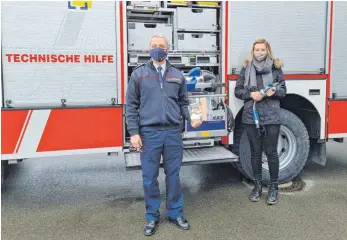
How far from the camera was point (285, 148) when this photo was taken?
16.9 ft

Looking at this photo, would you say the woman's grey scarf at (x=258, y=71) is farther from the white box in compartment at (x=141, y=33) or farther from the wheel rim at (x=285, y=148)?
the white box in compartment at (x=141, y=33)

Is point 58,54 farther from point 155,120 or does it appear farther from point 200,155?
point 200,155

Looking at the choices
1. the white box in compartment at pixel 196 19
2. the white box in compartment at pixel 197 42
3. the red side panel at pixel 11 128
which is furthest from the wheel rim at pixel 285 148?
the red side panel at pixel 11 128

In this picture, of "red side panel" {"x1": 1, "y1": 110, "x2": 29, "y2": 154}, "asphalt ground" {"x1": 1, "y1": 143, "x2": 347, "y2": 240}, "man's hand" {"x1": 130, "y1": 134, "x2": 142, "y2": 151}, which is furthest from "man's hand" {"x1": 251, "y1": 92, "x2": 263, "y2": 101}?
"red side panel" {"x1": 1, "y1": 110, "x2": 29, "y2": 154}

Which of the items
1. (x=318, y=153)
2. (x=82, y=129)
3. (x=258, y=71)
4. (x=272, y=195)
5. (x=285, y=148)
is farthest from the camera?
(x=318, y=153)

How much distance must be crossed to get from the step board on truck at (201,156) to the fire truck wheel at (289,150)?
0.32m

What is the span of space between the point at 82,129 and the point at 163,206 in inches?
49.3

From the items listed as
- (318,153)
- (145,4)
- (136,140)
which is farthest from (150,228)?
(318,153)

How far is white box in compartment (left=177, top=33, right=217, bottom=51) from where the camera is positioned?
15.3 feet

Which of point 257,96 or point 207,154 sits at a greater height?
point 257,96

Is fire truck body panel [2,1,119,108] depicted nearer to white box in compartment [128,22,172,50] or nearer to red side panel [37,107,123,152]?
red side panel [37,107,123,152]

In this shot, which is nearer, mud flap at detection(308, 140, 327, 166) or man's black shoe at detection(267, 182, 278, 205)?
man's black shoe at detection(267, 182, 278, 205)

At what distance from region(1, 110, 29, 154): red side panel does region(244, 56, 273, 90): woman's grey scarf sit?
2.46m

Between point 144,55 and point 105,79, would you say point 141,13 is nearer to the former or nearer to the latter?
point 144,55
